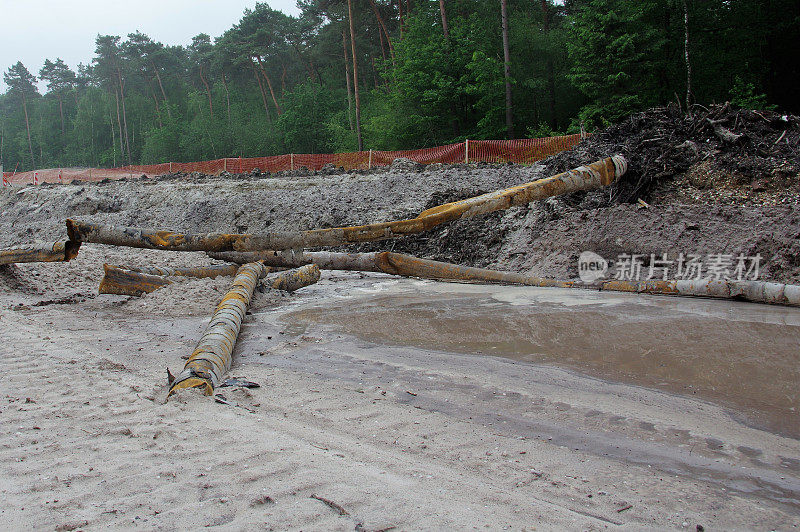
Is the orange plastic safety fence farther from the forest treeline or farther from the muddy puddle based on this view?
the muddy puddle

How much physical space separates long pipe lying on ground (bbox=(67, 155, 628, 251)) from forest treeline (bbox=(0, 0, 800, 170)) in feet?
40.3

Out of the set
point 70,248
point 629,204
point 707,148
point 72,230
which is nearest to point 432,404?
point 72,230

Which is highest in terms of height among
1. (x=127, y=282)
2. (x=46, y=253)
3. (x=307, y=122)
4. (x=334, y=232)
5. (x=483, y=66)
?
(x=307, y=122)

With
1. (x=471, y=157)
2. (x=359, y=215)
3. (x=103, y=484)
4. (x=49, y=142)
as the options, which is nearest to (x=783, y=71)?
(x=471, y=157)

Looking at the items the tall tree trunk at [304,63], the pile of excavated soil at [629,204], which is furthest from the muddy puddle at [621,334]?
the tall tree trunk at [304,63]

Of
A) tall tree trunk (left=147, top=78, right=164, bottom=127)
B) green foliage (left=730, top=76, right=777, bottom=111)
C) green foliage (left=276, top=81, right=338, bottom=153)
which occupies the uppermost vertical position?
Answer: tall tree trunk (left=147, top=78, right=164, bottom=127)

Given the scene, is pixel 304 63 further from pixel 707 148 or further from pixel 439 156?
pixel 707 148

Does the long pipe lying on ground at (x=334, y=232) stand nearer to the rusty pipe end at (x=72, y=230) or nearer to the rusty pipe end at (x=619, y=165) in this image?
the rusty pipe end at (x=72, y=230)

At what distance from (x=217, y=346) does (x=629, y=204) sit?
22.6ft

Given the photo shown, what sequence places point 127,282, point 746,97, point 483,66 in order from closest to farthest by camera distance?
1. point 127,282
2. point 746,97
3. point 483,66

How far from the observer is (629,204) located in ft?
27.7

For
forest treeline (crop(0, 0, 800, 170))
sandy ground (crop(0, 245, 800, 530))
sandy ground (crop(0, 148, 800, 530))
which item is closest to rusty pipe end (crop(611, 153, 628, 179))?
sandy ground (crop(0, 148, 800, 530))

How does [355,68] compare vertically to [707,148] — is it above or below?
above

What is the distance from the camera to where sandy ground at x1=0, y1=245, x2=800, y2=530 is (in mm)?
1945
